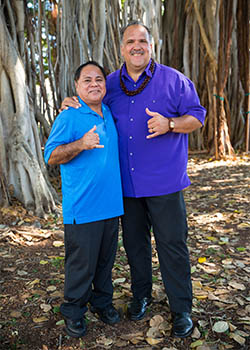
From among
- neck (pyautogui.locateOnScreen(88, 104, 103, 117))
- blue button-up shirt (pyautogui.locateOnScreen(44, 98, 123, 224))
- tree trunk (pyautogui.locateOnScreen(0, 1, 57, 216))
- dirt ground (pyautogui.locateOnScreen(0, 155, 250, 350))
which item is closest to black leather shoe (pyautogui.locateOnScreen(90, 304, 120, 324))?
dirt ground (pyautogui.locateOnScreen(0, 155, 250, 350))

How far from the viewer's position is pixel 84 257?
1681 millimetres

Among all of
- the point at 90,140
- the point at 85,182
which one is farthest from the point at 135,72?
the point at 85,182

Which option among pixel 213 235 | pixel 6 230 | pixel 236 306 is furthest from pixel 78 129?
pixel 213 235

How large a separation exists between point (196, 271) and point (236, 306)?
1.51 feet

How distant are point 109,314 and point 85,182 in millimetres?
736

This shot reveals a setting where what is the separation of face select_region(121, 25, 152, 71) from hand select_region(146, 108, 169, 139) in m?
0.26

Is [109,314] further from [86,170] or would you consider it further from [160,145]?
[160,145]

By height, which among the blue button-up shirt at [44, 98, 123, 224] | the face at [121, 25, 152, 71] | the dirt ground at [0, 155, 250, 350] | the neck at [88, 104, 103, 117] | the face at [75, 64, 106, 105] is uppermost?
the face at [121, 25, 152, 71]

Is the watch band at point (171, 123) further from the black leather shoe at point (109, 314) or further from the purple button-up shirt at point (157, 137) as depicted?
the black leather shoe at point (109, 314)

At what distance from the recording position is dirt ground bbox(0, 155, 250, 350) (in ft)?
5.73

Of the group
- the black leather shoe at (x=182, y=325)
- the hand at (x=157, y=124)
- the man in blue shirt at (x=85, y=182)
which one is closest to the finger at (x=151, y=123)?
the hand at (x=157, y=124)

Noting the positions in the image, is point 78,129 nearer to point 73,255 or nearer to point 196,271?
point 73,255

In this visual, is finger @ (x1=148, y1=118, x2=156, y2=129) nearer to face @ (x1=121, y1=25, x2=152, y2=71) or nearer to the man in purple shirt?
the man in purple shirt

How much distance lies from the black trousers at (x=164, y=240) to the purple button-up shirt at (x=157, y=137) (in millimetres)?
80
